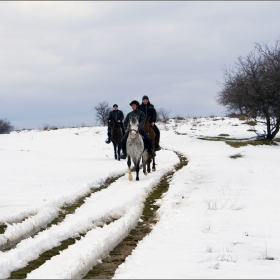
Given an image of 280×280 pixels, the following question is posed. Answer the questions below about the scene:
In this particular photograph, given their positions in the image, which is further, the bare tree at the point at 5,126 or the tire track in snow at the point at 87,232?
the bare tree at the point at 5,126

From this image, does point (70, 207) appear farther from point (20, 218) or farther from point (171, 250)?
point (171, 250)

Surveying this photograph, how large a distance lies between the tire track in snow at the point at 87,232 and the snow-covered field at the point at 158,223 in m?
0.02

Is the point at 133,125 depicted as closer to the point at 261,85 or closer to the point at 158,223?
the point at 158,223

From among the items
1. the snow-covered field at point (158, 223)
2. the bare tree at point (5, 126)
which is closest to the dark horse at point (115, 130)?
the snow-covered field at point (158, 223)

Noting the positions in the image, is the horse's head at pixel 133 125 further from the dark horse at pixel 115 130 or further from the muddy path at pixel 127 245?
the dark horse at pixel 115 130

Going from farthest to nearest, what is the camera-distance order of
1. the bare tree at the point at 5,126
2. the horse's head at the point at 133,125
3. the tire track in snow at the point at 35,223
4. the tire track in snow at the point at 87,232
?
the bare tree at the point at 5,126 → the horse's head at the point at 133,125 → the tire track in snow at the point at 35,223 → the tire track in snow at the point at 87,232

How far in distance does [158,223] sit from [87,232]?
152cm

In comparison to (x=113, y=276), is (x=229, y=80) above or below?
above

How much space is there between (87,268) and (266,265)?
2390 mm

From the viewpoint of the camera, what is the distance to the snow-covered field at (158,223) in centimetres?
489

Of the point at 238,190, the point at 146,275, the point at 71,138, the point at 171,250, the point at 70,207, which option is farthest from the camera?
the point at 71,138

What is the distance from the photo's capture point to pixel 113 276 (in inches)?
185

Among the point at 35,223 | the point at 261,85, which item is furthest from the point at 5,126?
the point at 35,223

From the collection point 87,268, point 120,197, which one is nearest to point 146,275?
point 87,268
